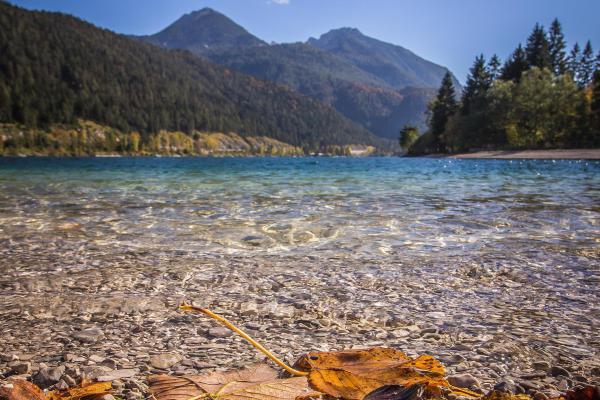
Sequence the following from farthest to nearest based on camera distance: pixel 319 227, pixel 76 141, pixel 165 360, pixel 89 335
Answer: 1. pixel 76 141
2. pixel 319 227
3. pixel 89 335
4. pixel 165 360

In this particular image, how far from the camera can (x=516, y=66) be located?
103000 mm

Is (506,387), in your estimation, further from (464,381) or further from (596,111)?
(596,111)

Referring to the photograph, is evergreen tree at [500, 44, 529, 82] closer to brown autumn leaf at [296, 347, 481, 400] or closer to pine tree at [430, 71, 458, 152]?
pine tree at [430, 71, 458, 152]

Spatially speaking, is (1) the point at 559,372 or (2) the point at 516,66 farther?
(2) the point at 516,66

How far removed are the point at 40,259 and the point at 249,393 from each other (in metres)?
4.87

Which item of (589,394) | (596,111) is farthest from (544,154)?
(589,394)

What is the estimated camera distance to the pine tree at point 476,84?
10388 centimetres

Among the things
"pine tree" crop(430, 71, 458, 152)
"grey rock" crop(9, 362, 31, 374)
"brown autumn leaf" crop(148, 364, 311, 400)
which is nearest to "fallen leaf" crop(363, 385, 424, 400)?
"brown autumn leaf" crop(148, 364, 311, 400)

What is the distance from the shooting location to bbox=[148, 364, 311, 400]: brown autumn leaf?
5.63ft

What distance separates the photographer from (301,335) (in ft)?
9.62

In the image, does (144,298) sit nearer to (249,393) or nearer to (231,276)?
(231,276)

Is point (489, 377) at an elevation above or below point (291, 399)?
below

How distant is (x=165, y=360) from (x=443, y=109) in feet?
398

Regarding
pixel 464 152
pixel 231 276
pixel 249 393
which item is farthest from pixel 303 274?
pixel 464 152
